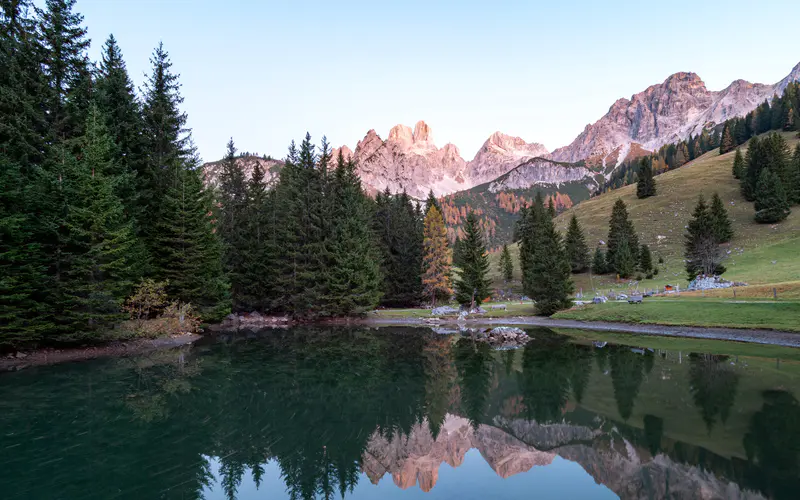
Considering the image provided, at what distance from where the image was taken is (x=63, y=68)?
36.3 meters

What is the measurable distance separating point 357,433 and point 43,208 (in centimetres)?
3101

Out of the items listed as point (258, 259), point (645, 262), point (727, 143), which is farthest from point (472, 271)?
point (727, 143)

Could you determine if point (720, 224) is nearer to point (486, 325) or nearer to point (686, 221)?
point (686, 221)

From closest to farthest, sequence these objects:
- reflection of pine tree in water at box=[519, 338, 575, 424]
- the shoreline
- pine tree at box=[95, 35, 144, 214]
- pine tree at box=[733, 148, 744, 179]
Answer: reflection of pine tree in water at box=[519, 338, 575, 424]
the shoreline
pine tree at box=[95, 35, 144, 214]
pine tree at box=[733, 148, 744, 179]

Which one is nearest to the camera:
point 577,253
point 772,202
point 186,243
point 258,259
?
point 186,243

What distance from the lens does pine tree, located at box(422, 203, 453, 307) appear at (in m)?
70.4

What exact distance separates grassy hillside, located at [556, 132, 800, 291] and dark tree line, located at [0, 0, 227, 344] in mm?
76901

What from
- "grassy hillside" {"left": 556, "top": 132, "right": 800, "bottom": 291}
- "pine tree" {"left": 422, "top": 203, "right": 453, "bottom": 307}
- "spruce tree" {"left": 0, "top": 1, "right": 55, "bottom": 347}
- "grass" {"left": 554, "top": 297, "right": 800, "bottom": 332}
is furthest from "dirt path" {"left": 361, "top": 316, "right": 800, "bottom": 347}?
"spruce tree" {"left": 0, "top": 1, "right": 55, "bottom": 347}

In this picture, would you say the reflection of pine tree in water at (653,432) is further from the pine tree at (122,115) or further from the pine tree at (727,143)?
the pine tree at (727,143)

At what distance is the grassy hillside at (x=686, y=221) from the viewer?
6853cm

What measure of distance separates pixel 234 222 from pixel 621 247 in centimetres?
7531

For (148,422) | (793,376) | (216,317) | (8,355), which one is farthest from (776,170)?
(8,355)

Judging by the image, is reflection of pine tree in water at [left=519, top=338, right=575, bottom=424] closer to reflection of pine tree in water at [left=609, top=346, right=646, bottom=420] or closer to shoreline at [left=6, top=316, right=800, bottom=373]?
reflection of pine tree in water at [left=609, top=346, right=646, bottom=420]

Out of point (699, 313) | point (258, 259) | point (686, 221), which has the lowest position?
point (699, 313)
